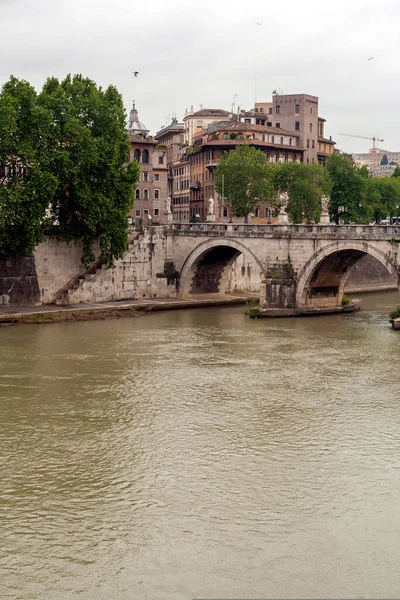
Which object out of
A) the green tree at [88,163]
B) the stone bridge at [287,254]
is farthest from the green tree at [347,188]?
the green tree at [88,163]

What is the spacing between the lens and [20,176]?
127 ft

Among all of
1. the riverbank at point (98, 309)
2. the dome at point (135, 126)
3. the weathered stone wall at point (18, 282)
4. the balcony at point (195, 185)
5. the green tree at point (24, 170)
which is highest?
the dome at point (135, 126)

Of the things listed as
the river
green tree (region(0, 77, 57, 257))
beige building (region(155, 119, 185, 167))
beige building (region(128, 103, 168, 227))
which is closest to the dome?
beige building (region(128, 103, 168, 227))

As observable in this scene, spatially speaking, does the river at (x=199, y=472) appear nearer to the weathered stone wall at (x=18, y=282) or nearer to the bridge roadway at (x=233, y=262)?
the bridge roadway at (x=233, y=262)

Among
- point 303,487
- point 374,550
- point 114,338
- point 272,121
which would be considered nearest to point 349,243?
point 114,338

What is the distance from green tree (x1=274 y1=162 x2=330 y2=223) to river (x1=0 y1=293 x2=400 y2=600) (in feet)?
96.9

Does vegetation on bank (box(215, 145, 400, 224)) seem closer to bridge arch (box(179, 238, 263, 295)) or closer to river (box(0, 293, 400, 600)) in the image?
bridge arch (box(179, 238, 263, 295))

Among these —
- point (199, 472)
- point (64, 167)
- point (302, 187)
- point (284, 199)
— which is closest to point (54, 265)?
point (64, 167)

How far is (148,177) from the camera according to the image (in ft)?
211

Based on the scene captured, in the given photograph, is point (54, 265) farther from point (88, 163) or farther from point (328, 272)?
point (328, 272)

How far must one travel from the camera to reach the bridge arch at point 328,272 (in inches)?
1503

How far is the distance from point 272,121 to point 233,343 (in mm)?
53013

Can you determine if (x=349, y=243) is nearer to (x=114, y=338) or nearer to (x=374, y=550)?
(x=114, y=338)

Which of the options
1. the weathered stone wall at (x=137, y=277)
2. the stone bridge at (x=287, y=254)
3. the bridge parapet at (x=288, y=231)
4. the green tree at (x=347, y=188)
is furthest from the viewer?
the green tree at (x=347, y=188)
